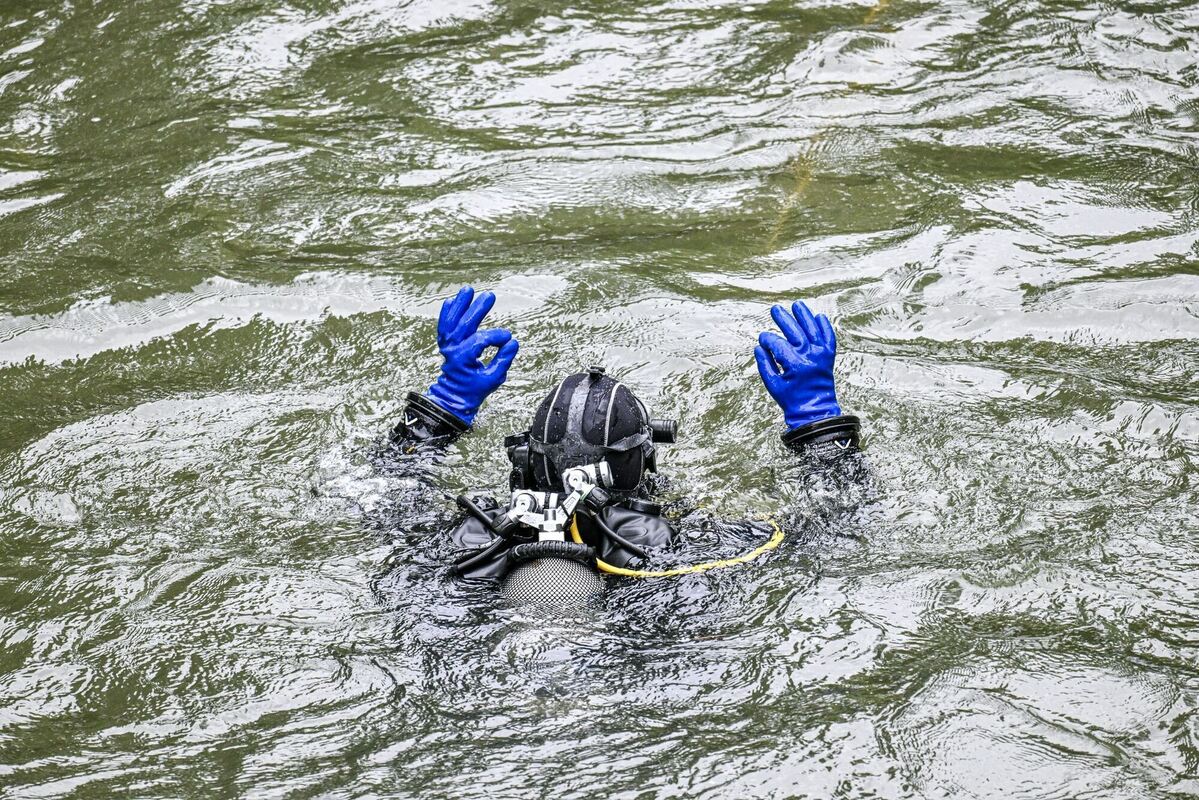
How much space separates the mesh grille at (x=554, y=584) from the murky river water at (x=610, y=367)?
8 cm

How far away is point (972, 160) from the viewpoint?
694 cm

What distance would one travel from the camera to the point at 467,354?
4668 millimetres

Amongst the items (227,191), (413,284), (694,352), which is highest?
(227,191)

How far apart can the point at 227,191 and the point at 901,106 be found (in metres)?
4.11

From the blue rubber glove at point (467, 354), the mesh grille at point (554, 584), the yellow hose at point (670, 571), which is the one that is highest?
the blue rubber glove at point (467, 354)

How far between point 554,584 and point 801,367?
1.44m

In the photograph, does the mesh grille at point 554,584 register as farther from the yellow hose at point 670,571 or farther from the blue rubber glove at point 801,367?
the blue rubber glove at point 801,367

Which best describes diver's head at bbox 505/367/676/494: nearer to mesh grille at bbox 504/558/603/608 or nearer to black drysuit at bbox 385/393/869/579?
black drysuit at bbox 385/393/869/579

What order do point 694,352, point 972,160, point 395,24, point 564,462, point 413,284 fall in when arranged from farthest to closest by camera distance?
point 395,24, point 972,160, point 413,284, point 694,352, point 564,462

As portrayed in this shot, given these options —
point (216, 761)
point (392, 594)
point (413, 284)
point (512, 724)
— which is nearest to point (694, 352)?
point (413, 284)

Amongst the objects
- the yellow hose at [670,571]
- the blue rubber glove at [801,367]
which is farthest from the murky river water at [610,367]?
the blue rubber glove at [801,367]

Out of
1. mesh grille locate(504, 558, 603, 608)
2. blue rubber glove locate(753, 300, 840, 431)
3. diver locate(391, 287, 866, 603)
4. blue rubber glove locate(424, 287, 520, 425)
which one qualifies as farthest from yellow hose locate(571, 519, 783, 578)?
blue rubber glove locate(424, 287, 520, 425)

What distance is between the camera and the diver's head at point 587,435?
390 centimetres

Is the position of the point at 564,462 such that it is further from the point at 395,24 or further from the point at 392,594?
the point at 395,24
